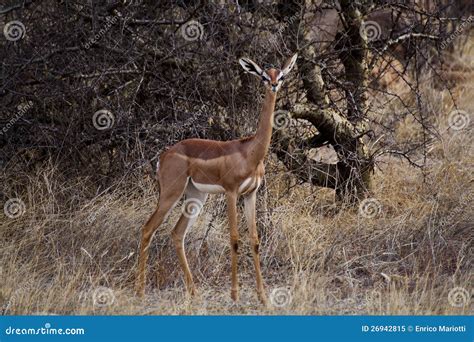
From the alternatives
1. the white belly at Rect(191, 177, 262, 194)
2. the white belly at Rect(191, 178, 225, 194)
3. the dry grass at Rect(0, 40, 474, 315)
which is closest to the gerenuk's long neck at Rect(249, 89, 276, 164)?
the white belly at Rect(191, 177, 262, 194)

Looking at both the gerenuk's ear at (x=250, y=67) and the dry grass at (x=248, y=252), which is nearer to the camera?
the gerenuk's ear at (x=250, y=67)

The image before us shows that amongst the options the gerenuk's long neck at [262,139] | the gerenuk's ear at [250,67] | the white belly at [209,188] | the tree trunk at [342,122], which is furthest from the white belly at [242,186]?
the tree trunk at [342,122]

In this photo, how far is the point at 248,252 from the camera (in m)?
7.16

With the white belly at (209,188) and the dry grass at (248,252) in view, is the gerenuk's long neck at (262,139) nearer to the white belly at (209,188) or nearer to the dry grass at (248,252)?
the white belly at (209,188)

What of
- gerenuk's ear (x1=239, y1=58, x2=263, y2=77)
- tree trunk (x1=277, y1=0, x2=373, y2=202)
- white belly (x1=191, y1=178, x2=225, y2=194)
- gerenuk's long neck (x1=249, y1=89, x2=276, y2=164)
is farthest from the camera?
tree trunk (x1=277, y1=0, x2=373, y2=202)

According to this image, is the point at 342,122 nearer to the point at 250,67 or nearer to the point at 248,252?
the point at 248,252

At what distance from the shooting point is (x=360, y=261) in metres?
7.08

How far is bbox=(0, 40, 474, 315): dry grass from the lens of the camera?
6.10 m

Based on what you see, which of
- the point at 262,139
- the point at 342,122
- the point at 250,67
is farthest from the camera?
the point at 342,122

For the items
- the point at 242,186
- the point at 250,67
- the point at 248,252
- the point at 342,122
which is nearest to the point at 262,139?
the point at 242,186

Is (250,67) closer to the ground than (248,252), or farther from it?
farther from it

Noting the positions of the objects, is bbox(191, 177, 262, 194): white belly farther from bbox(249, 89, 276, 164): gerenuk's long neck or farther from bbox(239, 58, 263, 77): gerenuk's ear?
bbox(239, 58, 263, 77): gerenuk's ear

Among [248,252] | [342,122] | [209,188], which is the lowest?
[248,252]

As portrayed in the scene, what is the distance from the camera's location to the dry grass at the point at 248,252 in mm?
6098
